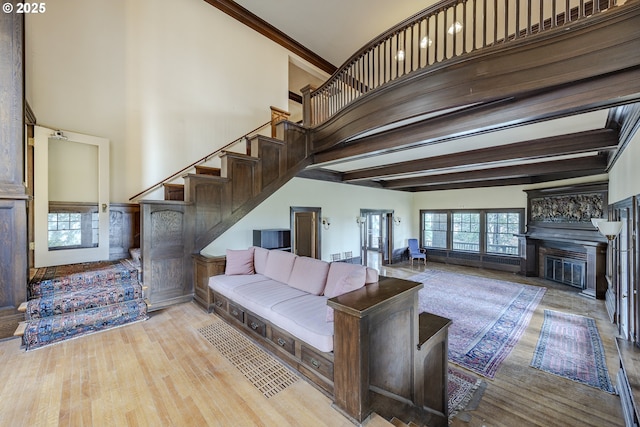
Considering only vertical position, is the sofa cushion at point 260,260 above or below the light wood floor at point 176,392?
above

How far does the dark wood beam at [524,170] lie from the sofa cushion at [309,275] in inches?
215

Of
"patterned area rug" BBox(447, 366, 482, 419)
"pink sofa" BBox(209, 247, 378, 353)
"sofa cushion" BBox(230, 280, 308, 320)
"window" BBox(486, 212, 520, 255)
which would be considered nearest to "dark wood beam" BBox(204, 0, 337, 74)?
"pink sofa" BBox(209, 247, 378, 353)

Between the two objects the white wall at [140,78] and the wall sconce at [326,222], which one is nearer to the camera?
the white wall at [140,78]

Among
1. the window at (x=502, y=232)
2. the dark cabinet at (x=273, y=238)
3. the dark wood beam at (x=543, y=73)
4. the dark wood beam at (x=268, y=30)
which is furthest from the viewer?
the window at (x=502, y=232)

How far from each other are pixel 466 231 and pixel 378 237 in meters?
3.06

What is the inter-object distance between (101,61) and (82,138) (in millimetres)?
1515

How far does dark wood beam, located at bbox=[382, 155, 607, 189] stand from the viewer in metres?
4.88

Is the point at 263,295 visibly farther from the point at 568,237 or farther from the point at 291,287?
the point at 568,237

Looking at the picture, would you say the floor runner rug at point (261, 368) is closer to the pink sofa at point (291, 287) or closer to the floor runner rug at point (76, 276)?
the pink sofa at point (291, 287)

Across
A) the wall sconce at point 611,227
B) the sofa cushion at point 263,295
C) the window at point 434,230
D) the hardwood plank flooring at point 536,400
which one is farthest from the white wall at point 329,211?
the wall sconce at point 611,227

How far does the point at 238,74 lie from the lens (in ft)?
19.1

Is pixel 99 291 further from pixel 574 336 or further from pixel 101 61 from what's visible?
pixel 574 336

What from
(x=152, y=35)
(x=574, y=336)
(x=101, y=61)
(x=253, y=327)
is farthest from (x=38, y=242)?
(x=574, y=336)

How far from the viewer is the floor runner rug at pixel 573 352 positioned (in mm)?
2801
